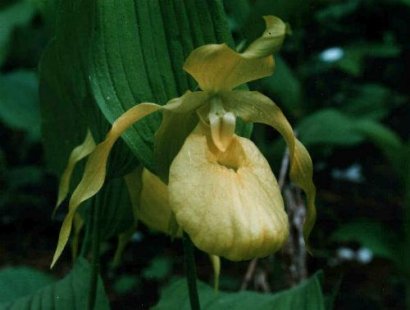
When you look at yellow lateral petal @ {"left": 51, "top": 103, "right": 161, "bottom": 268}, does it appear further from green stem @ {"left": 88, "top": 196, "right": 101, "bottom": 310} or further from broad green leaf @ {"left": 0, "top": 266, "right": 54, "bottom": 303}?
broad green leaf @ {"left": 0, "top": 266, "right": 54, "bottom": 303}

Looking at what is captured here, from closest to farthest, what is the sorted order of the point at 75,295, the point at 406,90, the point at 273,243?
the point at 273,243
the point at 75,295
the point at 406,90

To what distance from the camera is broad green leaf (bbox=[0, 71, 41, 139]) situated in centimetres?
234

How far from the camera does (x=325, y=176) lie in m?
2.83

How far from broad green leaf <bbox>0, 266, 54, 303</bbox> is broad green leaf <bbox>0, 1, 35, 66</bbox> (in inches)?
31.2

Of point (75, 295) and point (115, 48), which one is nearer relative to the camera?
point (115, 48)

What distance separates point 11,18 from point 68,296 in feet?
4.23

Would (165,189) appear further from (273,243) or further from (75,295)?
(273,243)

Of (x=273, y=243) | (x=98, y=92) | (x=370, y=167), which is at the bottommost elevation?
(x=370, y=167)

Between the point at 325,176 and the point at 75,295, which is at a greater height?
the point at 75,295

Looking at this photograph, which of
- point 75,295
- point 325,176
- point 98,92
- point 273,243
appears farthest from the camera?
point 325,176

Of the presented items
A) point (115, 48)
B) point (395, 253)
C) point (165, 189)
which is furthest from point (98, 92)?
point (395, 253)

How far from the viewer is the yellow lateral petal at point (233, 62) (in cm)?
97

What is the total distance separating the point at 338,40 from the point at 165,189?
1810mm

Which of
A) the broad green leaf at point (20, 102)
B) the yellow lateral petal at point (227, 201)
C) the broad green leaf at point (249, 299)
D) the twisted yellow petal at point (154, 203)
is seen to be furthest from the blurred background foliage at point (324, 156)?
the yellow lateral petal at point (227, 201)
